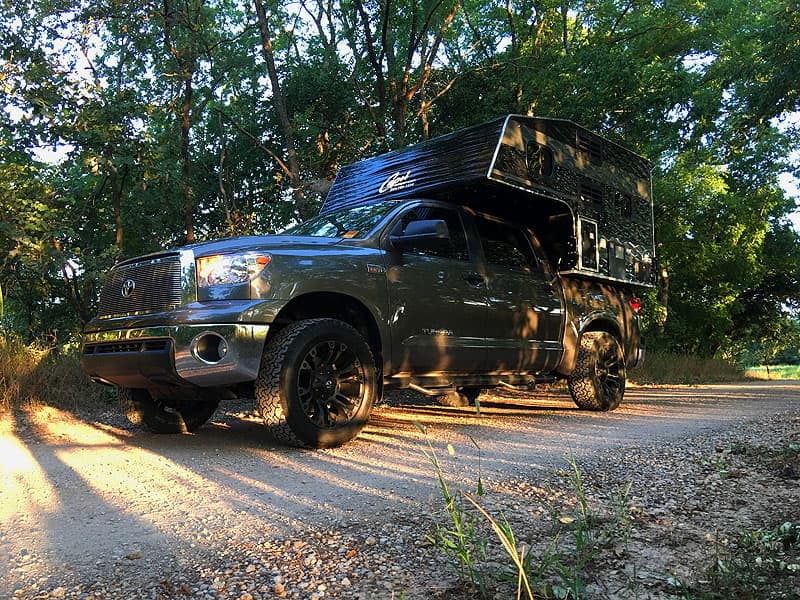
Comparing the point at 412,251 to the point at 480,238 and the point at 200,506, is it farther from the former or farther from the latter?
the point at 200,506

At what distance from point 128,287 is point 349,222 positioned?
198cm

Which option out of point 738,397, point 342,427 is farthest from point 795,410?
point 342,427

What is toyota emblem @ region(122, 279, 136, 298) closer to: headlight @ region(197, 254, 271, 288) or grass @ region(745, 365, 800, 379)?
headlight @ region(197, 254, 271, 288)

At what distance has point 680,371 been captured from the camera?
1539 cm

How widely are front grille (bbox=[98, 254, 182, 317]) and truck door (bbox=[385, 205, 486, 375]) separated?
5.50 ft

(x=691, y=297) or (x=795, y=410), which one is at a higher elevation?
(x=691, y=297)

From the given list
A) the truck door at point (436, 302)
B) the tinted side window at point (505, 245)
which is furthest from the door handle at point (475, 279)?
the tinted side window at point (505, 245)

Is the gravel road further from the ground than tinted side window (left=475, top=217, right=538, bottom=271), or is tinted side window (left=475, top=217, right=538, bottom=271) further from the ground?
tinted side window (left=475, top=217, right=538, bottom=271)

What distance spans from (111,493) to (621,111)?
13405 mm

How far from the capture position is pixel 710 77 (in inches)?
661

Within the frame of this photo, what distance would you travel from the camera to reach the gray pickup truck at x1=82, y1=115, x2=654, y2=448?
431cm

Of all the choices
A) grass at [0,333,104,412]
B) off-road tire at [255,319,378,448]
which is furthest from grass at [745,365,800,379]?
grass at [0,333,104,412]

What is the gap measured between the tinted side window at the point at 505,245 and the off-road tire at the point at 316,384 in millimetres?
2037

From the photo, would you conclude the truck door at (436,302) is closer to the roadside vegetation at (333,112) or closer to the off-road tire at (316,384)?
the off-road tire at (316,384)
